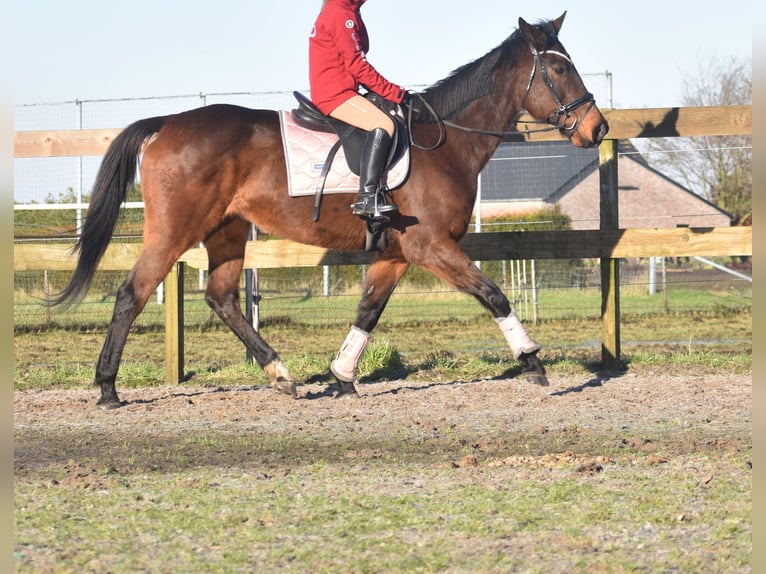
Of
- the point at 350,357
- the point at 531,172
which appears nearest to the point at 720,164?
the point at 531,172

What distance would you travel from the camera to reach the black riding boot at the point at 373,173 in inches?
270

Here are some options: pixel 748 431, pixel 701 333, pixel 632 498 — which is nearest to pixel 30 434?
pixel 632 498

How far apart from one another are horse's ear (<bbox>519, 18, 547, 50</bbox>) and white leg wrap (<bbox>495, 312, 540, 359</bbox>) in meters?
2.16

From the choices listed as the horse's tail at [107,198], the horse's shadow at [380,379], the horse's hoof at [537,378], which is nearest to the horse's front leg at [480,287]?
the horse's hoof at [537,378]

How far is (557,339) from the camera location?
1301cm

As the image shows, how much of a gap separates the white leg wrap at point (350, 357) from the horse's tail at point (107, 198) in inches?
78.2

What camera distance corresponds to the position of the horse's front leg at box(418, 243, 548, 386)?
6.98 meters

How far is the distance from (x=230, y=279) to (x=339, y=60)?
1.99 m

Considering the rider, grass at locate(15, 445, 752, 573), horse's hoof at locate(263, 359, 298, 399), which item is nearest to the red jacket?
the rider

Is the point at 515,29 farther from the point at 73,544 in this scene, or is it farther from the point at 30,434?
the point at 73,544

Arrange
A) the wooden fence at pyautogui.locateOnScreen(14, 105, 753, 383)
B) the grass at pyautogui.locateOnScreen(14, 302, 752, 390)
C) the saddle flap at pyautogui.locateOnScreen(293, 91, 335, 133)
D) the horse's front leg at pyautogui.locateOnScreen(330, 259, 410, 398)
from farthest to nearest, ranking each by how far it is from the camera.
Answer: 1. the grass at pyautogui.locateOnScreen(14, 302, 752, 390)
2. the wooden fence at pyautogui.locateOnScreen(14, 105, 753, 383)
3. the horse's front leg at pyautogui.locateOnScreen(330, 259, 410, 398)
4. the saddle flap at pyautogui.locateOnScreen(293, 91, 335, 133)

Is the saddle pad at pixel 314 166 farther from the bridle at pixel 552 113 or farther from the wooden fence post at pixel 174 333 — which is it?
the wooden fence post at pixel 174 333

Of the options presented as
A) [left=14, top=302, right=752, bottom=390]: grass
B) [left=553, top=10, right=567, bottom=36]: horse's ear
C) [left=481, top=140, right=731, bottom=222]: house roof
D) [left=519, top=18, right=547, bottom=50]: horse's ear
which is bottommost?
[left=14, top=302, right=752, bottom=390]: grass

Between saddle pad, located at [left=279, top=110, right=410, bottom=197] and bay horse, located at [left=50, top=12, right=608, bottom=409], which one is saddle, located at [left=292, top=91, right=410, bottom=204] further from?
bay horse, located at [left=50, top=12, right=608, bottom=409]
